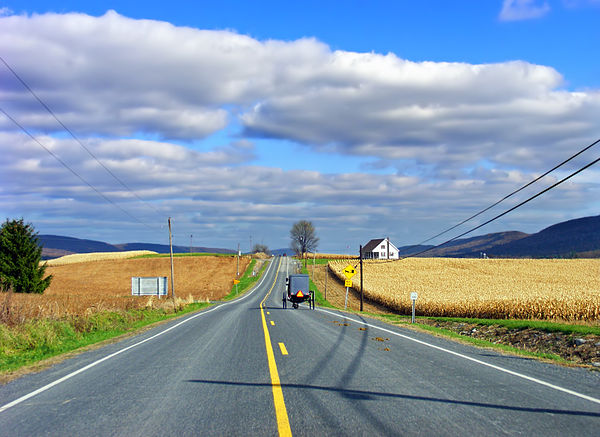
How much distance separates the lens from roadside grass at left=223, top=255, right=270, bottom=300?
7988 cm

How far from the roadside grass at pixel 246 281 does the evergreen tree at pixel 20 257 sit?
30293 mm

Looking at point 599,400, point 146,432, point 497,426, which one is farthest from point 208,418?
point 599,400

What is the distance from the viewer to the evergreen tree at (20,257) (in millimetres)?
44438

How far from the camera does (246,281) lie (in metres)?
103

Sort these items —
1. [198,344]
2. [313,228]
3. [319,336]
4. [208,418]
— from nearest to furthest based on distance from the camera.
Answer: [208,418] < [198,344] < [319,336] < [313,228]

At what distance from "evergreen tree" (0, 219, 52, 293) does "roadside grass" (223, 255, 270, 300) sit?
30.3 m

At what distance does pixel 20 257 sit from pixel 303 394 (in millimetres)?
45325

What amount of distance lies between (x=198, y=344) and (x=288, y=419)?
8.48 m

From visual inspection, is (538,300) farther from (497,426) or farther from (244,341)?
(497,426)

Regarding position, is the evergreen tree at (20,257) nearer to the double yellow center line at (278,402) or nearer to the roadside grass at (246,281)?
the roadside grass at (246,281)

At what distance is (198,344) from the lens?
14.2 m

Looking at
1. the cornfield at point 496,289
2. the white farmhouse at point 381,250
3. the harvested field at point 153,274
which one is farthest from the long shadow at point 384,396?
the white farmhouse at point 381,250

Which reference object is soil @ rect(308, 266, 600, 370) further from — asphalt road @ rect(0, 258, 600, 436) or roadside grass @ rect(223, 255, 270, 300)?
roadside grass @ rect(223, 255, 270, 300)

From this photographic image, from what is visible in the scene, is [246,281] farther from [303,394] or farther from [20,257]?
[303,394]
